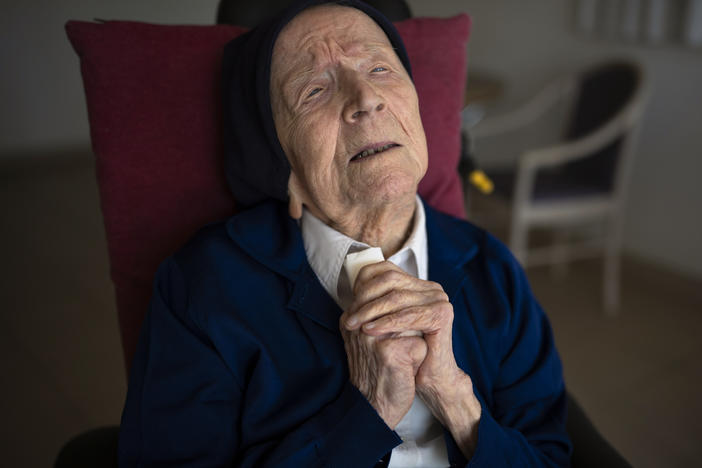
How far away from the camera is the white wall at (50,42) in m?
1.39

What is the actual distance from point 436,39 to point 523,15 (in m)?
2.34

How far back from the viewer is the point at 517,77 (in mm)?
3488

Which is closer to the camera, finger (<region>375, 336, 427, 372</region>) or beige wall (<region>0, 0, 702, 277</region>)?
finger (<region>375, 336, 427, 372</region>)

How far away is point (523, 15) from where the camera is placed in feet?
11.0

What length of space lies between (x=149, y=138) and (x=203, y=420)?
544 mm

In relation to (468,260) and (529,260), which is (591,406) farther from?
(468,260)

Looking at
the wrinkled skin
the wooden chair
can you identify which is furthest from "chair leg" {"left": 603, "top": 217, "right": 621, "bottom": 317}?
the wrinkled skin

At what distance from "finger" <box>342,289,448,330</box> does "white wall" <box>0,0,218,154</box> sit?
79 centimetres

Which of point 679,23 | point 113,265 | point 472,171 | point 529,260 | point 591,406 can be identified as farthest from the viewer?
point 529,260

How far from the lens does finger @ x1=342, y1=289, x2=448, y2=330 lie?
908mm

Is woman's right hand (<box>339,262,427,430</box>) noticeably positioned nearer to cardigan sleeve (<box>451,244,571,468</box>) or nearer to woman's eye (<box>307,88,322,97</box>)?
cardigan sleeve (<box>451,244,571,468</box>)

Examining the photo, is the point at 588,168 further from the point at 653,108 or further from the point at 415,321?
the point at 415,321

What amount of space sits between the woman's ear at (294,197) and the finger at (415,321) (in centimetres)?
31

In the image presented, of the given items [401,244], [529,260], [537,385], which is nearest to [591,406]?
[529,260]
